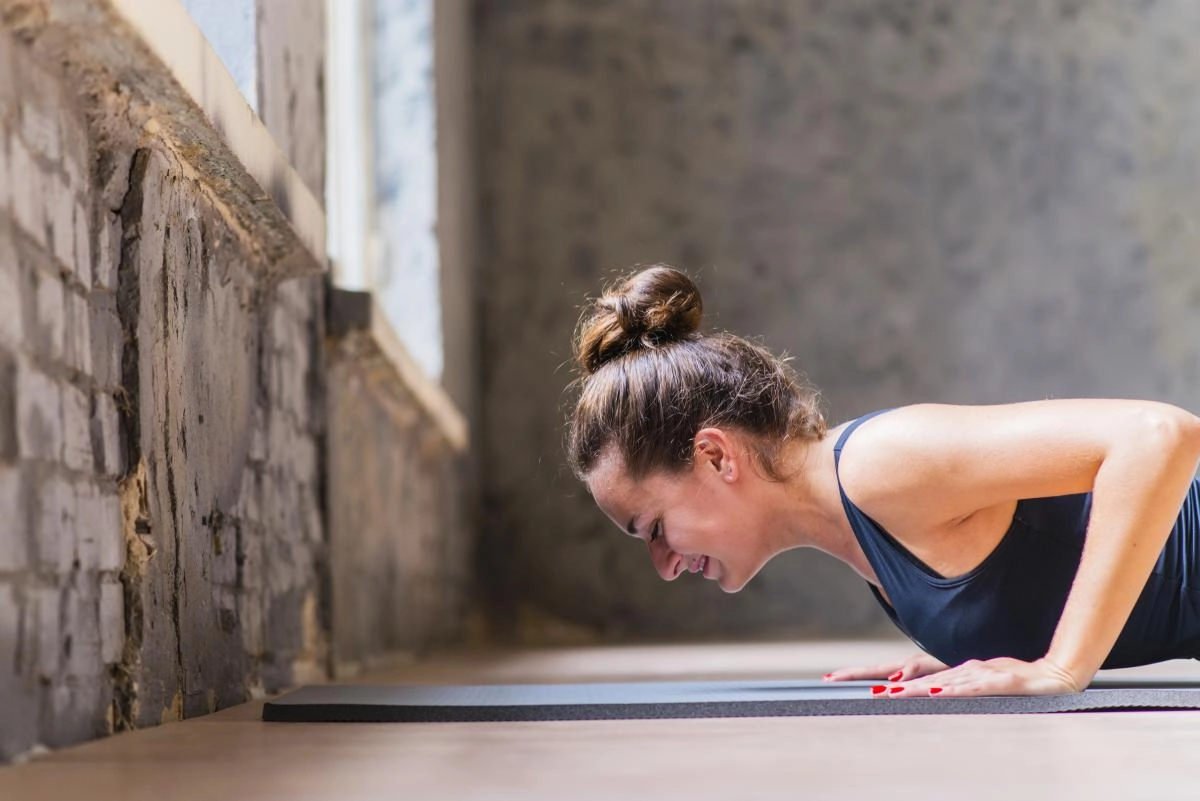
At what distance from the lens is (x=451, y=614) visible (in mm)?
5637

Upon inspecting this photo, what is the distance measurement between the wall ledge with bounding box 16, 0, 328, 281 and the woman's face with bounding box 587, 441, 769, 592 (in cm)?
67

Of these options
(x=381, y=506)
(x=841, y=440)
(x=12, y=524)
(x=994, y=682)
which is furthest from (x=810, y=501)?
(x=381, y=506)

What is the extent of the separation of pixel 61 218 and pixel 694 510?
1042 mm

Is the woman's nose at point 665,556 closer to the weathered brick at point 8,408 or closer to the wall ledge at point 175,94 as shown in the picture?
the wall ledge at point 175,94

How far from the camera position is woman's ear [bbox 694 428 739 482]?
2.13 metres

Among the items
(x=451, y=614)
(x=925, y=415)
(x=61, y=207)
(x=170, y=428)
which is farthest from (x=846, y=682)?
(x=451, y=614)

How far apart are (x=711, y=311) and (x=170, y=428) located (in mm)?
4799

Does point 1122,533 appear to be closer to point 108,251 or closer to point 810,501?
point 810,501

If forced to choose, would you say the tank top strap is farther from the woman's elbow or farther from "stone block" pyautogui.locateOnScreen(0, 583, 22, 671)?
"stone block" pyautogui.locateOnScreen(0, 583, 22, 671)

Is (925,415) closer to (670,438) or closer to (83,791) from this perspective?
(670,438)

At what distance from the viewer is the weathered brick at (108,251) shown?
64.1 inches

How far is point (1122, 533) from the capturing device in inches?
71.1

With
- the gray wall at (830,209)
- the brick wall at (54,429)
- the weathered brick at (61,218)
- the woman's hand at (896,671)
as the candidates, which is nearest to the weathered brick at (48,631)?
the brick wall at (54,429)

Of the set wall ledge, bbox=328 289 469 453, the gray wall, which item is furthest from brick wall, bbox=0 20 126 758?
the gray wall
